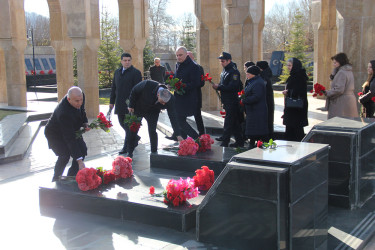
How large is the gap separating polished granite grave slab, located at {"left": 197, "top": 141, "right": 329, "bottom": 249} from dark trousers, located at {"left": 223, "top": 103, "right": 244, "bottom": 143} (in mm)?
3956

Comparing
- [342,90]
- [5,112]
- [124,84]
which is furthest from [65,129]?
[5,112]

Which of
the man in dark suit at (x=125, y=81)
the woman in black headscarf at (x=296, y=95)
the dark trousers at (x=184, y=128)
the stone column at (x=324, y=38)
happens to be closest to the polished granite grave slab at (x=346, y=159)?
the woman in black headscarf at (x=296, y=95)

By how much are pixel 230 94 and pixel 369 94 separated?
2.49m

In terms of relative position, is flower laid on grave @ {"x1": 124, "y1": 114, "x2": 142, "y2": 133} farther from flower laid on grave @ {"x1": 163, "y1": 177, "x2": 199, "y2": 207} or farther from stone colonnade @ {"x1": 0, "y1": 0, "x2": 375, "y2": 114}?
stone colonnade @ {"x1": 0, "y1": 0, "x2": 375, "y2": 114}


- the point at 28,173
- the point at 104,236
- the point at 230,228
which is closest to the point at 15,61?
the point at 28,173

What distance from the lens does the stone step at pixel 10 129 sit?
9.19 m

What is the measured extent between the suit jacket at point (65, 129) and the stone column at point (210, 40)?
345 inches

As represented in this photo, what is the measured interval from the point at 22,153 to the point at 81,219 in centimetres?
423

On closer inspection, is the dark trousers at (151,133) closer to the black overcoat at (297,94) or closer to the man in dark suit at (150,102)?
the man in dark suit at (150,102)

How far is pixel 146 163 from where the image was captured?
7883mm

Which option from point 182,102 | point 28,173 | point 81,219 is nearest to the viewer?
point 81,219

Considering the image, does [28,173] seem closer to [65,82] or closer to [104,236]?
[104,236]

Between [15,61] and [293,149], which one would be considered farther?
[15,61]

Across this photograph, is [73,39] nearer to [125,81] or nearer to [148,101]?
[125,81]
